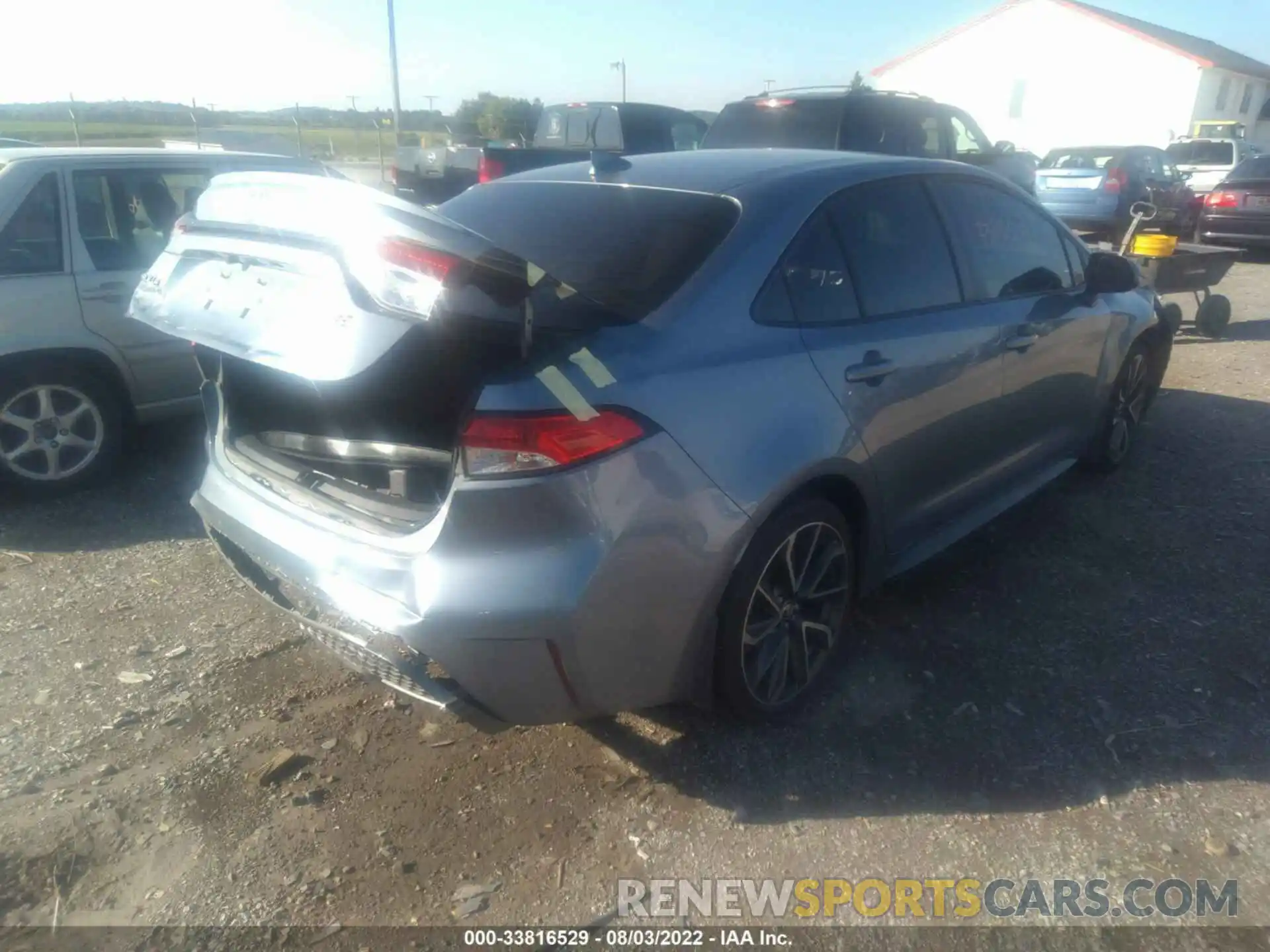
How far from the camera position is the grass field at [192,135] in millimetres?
18719

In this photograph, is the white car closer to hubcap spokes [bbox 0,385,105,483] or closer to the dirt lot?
the dirt lot

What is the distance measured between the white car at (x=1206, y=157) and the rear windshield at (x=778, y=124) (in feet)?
45.5

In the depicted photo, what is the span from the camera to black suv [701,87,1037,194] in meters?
9.63

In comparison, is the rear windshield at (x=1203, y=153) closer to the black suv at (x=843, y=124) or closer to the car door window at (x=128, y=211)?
the black suv at (x=843, y=124)

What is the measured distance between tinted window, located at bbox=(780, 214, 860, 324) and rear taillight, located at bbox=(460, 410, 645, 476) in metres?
0.95

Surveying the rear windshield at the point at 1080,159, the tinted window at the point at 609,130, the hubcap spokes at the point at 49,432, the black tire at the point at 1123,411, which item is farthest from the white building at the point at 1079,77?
A: the hubcap spokes at the point at 49,432

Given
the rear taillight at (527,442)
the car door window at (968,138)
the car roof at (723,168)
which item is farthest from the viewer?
Answer: the car door window at (968,138)

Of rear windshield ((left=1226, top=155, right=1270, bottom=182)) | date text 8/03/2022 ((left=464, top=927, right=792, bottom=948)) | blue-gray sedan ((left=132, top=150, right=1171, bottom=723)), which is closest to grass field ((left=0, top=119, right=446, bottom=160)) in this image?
blue-gray sedan ((left=132, top=150, right=1171, bottom=723))

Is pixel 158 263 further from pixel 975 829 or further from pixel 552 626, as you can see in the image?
pixel 975 829

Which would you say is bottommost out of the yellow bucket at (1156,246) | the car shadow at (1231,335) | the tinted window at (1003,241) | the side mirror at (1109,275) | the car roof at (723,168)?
the car shadow at (1231,335)

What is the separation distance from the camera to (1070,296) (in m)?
4.33

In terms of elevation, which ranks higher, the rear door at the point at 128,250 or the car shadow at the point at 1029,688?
the rear door at the point at 128,250

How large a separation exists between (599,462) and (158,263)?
175 centimetres

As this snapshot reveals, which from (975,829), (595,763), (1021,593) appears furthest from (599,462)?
(1021,593)
